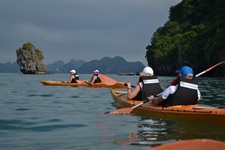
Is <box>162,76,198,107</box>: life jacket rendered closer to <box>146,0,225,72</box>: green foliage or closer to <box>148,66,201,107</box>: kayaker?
<box>148,66,201,107</box>: kayaker

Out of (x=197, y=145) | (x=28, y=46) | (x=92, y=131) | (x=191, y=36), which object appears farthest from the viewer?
(x=28, y=46)

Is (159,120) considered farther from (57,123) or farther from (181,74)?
(57,123)

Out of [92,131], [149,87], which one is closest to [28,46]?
[149,87]

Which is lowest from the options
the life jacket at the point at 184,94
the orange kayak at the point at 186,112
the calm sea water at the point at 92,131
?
the calm sea water at the point at 92,131

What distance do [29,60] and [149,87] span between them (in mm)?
131403

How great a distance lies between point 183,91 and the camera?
8945mm

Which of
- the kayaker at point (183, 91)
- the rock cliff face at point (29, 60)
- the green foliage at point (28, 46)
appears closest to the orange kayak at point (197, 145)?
the kayaker at point (183, 91)

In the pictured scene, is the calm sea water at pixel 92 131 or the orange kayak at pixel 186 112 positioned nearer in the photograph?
the calm sea water at pixel 92 131

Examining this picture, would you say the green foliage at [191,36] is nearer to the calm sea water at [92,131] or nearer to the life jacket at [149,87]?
the life jacket at [149,87]

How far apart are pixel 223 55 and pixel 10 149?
55.5 metres

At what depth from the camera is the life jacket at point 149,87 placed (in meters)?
10.8

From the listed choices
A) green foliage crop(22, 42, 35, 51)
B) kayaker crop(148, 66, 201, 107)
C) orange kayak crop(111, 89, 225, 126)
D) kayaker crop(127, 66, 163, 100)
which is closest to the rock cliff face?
green foliage crop(22, 42, 35, 51)

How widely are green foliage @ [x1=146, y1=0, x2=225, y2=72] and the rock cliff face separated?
56509 mm

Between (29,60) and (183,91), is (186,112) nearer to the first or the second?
(183,91)
